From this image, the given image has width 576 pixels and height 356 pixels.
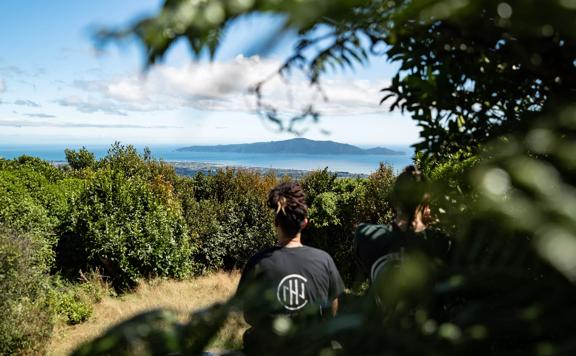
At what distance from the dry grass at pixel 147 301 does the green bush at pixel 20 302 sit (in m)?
0.44

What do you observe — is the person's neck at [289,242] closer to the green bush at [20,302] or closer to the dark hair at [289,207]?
the dark hair at [289,207]

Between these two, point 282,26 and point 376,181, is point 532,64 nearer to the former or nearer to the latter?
point 282,26

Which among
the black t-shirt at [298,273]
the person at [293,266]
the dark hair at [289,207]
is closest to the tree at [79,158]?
the dark hair at [289,207]

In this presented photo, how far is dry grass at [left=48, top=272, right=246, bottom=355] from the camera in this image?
8914mm

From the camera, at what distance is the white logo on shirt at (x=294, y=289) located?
3172 mm

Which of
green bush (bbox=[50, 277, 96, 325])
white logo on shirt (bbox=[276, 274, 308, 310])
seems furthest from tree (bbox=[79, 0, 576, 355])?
green bush (bbox=[50, 277, 96, 325])

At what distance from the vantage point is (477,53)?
1.59m

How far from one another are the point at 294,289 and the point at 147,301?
27.1ft

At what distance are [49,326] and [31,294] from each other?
98 cm

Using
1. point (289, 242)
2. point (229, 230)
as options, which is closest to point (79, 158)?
point (229, 230)

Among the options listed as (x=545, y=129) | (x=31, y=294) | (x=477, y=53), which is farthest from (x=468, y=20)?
(x=31, y=294)

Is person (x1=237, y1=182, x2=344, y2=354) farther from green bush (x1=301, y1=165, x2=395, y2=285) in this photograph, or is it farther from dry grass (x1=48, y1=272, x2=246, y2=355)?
green bush (x1=301, y1=165, x2=395, y2=285)

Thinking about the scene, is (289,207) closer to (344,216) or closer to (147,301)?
(147,301)

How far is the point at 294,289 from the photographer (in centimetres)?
323
